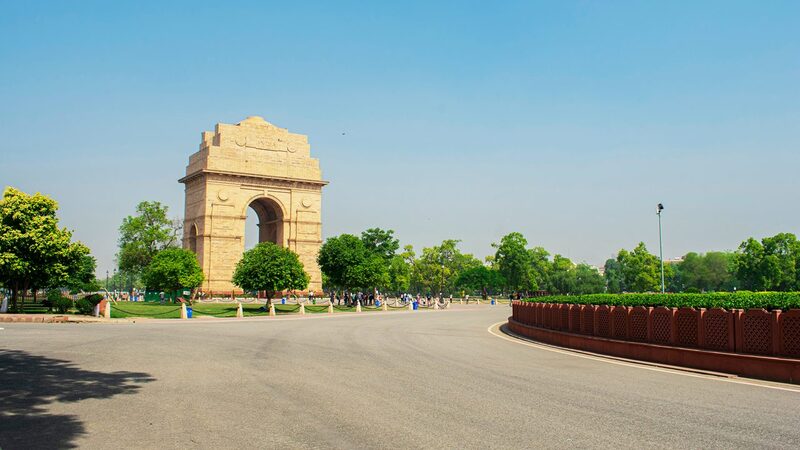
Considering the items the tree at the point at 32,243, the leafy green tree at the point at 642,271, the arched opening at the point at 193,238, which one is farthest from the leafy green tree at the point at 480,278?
the tree at the point at 32,243

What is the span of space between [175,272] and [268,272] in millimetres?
13172

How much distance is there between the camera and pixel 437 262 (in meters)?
116

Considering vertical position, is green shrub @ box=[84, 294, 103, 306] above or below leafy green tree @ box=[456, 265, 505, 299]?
→ below

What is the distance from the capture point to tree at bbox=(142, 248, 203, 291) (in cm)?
5544

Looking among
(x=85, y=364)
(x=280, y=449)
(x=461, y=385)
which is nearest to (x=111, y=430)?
(x=280, y=449)

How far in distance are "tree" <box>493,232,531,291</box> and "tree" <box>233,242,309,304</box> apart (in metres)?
59.3

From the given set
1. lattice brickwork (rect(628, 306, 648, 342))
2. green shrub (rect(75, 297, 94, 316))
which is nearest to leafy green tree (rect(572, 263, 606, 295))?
green shrub (rect(75, 297, 94, 316))

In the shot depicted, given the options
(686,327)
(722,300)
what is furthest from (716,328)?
(722,300)

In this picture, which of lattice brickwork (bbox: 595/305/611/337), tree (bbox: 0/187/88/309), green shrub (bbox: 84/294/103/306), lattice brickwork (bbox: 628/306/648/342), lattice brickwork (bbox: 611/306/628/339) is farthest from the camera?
green shrub (bbox: 84/294/103/306)

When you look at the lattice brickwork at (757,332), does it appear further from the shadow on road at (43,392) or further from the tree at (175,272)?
the tree at (175,272)

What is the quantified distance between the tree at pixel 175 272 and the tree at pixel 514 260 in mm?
57608

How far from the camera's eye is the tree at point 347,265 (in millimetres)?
62375

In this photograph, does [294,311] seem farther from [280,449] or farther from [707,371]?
[280,449]

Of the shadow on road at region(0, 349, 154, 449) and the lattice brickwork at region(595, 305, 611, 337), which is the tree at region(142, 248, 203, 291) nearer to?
the shadow on road at region(0, 349, 154, 449)
